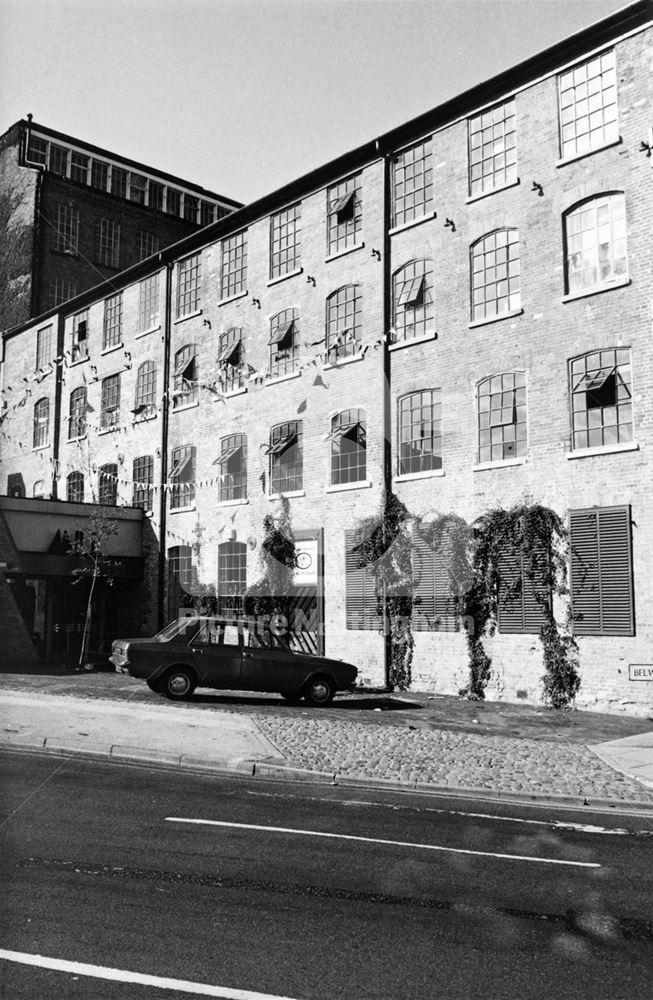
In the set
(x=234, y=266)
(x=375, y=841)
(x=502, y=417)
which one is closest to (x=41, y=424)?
(x=234, y=266)

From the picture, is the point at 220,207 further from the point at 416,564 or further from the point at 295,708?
the point at 295,708

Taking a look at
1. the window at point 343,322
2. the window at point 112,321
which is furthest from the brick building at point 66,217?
the window at point 343,322

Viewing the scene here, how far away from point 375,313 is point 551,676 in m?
10.8

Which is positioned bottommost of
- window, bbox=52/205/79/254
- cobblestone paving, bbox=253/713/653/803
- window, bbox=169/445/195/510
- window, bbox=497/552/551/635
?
cobblestone paving, bbox=253/713/653/803

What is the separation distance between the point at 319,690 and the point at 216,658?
2345 mm

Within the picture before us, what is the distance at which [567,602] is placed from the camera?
18828mm

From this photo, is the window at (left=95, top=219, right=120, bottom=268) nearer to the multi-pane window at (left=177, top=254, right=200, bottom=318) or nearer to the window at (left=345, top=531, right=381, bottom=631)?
the multi-pane window at (left=177, top=254, right=200, bottom=318)

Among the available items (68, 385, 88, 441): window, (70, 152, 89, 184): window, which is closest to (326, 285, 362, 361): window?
(68, 385, 88, 441): window

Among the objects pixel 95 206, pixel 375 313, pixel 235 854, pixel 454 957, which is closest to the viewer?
pixel 454 957

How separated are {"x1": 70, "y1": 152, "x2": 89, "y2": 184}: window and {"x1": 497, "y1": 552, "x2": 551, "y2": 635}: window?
108 ft

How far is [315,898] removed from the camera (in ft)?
20.4

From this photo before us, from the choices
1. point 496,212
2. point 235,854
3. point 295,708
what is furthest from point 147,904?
point 496,212

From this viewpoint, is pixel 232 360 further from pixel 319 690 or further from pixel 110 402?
pixel 319 690

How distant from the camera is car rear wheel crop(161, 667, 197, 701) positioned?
18.0 m
